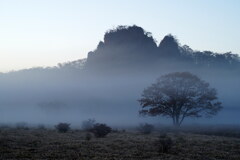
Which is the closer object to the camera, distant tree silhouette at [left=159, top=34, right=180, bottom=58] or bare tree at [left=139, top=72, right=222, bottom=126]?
bare tree at [left=139, top=72, right=222, bottom=126]

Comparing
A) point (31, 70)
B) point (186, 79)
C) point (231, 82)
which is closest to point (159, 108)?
point (186, 79)

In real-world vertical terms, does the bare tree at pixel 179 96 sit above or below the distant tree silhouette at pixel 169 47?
below

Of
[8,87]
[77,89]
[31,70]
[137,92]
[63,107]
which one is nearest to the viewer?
[63,107]

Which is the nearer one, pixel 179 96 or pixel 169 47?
pixel 179 96

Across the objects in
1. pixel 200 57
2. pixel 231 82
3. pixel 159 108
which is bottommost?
pixel 159 108

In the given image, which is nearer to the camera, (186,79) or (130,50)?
(186,79)

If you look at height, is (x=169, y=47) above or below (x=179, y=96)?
above

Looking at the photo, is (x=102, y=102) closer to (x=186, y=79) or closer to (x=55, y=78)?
(x=55, y=78)

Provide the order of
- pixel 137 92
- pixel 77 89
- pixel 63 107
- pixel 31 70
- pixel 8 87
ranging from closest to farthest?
pixel 63 107, pixel 137 92, pixel 77 89, pixel 8 87, pixel 31 70

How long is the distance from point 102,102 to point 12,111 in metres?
43.6

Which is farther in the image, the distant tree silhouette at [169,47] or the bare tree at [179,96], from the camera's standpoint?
the distant tree silhouette at [169,47]

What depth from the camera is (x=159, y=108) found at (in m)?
59.1

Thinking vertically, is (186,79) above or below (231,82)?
below

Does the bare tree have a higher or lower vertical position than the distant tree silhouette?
lower
